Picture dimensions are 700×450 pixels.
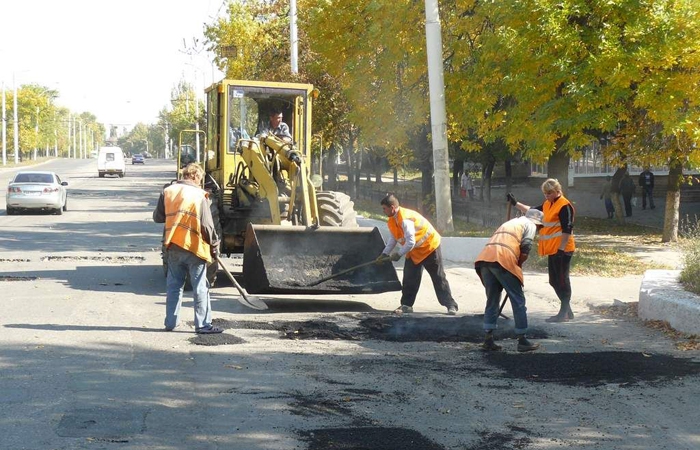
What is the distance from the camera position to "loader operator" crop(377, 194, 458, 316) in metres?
11.2

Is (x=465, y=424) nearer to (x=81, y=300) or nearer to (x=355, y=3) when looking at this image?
(x=81, y=300)

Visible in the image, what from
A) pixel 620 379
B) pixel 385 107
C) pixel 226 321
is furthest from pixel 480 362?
pixel 385 107

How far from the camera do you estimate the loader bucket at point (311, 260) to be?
11531 mm

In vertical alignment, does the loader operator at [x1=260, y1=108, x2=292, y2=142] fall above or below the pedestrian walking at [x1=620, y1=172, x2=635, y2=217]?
above

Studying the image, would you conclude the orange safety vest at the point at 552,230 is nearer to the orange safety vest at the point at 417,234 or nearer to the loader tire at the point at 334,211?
the orange safety vest at the point at 417,234

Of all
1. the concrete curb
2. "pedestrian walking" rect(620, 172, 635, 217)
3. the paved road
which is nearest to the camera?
the paved road

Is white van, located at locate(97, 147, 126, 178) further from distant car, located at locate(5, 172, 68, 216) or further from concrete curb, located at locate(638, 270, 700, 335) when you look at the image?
concrete curb, located at locate(638, 270, 700, 335)

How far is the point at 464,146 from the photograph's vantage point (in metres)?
23.0

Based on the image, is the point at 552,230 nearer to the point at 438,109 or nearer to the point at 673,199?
the point at 438,109

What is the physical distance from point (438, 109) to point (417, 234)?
339 inches

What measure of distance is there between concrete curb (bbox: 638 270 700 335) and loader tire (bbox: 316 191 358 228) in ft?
14.6

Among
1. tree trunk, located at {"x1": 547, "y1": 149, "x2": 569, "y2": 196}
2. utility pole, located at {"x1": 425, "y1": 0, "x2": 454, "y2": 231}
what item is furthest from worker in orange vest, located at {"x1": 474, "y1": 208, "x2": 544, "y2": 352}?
tree trunk, located at {"x1": 547, "y1": 149, "x2": 569, "y2": 196}

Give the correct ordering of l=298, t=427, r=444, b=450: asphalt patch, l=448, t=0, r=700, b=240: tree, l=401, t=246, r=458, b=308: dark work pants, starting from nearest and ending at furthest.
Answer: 1. l=298, t=427, r=444, b=450: asphalt patch
2. l=401, t=246, r=458, b=308: dark work pants
3. l=448, t=0, r=700, b=240: tree

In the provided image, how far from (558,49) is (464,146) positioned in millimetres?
5013
